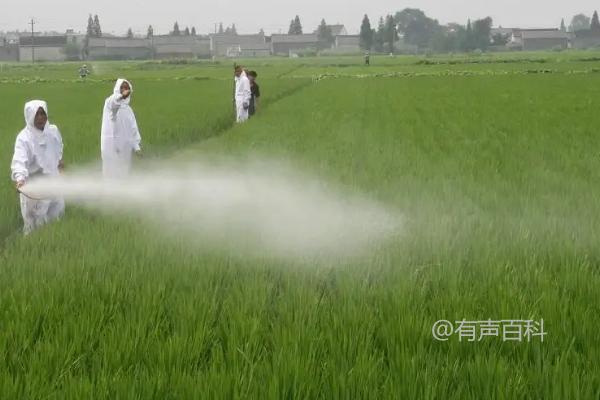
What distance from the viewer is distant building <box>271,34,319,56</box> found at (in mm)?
106938

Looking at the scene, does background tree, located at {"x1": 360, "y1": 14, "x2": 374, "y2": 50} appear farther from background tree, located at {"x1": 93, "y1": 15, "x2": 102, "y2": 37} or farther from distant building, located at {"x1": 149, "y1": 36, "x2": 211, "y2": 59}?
background tree, located at {"x1": 93, "y1": 15, "x2": 102, "y2": 37}

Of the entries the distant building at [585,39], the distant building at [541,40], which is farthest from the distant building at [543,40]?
the distant building at [585,39]

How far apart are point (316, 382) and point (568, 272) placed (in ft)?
Answer: 6.16

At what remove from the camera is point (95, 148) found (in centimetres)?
1030

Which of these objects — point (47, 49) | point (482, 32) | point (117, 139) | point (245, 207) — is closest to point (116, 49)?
point (47, 49)

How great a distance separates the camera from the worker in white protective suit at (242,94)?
15336 mm

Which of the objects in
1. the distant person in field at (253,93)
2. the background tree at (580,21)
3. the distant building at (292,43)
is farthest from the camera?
the background tree at (580,21)

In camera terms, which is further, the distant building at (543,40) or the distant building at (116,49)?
the distant building at (543,40)

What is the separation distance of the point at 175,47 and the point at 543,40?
55.9m

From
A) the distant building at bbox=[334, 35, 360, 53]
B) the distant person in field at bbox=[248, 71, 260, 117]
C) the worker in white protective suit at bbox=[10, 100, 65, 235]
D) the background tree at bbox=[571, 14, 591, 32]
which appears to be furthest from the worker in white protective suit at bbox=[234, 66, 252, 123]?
the background tree at bbox=[571, 14, 591, 32]

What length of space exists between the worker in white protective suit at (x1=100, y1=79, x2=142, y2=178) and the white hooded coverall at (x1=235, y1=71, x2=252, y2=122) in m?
7.70

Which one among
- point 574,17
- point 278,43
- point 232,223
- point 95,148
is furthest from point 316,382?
point 574,17

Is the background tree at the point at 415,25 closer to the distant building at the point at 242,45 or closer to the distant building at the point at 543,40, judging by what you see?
the distant building at the point at 543,40

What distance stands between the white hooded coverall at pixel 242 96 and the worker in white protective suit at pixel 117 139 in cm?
770
